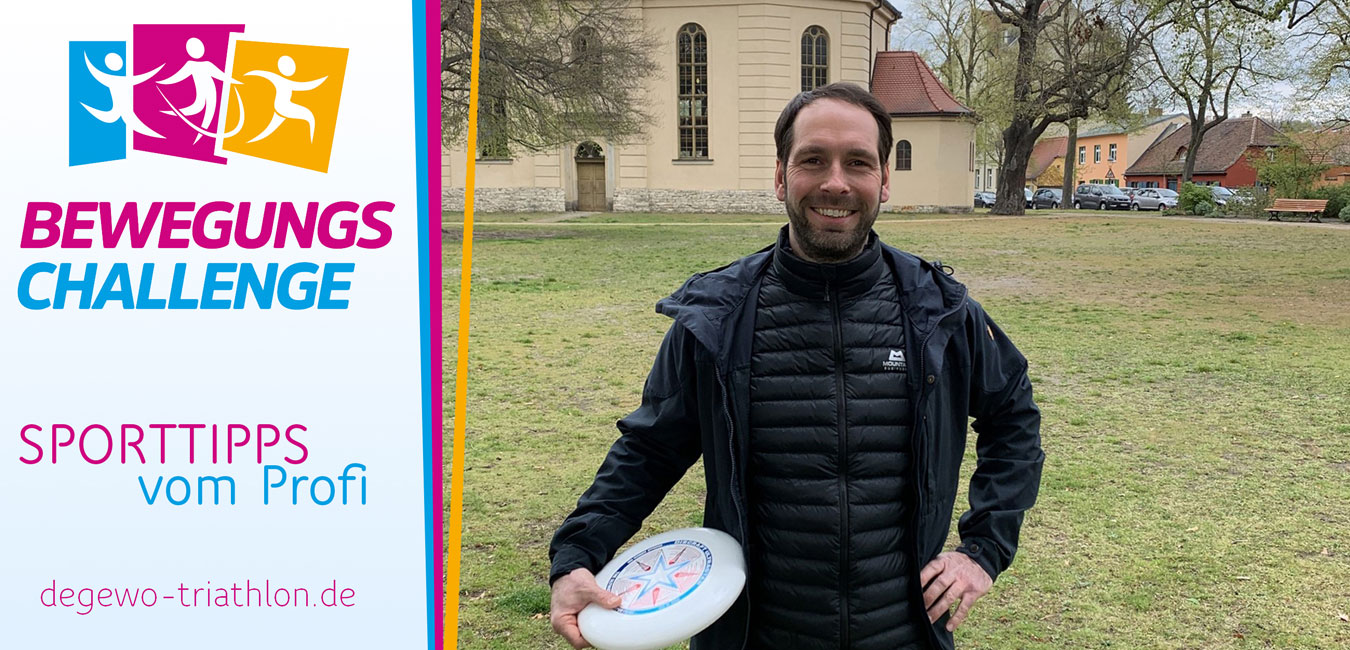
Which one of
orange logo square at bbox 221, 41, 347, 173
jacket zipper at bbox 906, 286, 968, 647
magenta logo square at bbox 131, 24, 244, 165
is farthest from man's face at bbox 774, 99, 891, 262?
magenta logo square at bbox 131, 24, 244, 165

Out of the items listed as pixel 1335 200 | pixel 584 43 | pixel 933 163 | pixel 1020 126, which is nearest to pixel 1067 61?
pixel 1020 126

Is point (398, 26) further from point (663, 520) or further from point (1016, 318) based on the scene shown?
point (1016, 318)

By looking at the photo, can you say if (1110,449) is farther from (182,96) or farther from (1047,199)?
(1047,199)

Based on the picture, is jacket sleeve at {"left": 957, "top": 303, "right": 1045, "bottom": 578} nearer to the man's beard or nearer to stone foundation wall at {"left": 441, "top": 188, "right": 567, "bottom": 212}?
the man's beard

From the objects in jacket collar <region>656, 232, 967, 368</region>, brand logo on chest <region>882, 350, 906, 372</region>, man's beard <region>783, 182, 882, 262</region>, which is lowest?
brand logo on chest <region>882, 350, 906, 372</region>

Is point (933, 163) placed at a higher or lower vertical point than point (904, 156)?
lower

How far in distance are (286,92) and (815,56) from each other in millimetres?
43883

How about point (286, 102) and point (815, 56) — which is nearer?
point (286, 102)

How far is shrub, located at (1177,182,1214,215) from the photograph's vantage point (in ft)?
144

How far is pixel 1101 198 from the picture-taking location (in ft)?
174

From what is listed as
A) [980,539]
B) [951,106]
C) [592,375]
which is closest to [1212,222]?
[951,106]

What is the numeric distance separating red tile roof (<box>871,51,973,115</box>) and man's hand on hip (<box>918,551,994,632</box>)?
43993 millimetres

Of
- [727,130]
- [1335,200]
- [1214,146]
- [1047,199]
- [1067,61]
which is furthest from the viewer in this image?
[1214,146]

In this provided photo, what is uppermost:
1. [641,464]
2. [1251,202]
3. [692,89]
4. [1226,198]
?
[692,89]
